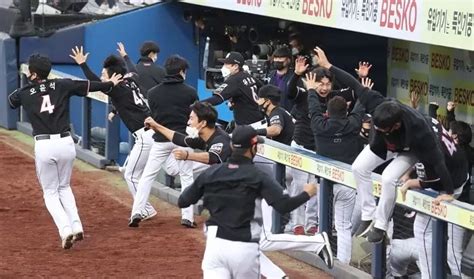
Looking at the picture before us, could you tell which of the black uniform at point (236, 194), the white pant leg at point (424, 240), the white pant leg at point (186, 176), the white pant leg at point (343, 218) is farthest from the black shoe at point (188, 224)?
the black uniform at point (236, 194)

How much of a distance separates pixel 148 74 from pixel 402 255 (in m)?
5.15

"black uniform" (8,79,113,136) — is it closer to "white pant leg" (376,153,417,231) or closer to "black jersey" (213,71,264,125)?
"black jersey" (213,71,264,125)

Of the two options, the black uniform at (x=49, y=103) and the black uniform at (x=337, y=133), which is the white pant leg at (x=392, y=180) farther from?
the black uniform at (x=49, y=103)

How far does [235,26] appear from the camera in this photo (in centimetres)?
1744

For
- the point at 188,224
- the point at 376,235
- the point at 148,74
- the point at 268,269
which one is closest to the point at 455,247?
the point at 376,235

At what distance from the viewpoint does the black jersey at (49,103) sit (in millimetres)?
9773

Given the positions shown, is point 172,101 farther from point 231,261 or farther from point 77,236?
point 231,261

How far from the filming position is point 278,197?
6.87 m

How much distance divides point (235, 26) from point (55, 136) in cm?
800

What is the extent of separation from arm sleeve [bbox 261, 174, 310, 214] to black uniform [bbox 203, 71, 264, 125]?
379 centimetres

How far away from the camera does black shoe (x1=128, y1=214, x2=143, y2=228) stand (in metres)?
10.8

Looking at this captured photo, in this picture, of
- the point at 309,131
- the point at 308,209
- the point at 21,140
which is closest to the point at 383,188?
the point at 308,209

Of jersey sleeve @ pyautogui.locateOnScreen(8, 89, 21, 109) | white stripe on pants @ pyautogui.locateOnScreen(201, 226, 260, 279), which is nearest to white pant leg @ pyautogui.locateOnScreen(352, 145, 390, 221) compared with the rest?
white stripe on pants @ pyautogui.locateOnScreen(201, 226, 260, 279)

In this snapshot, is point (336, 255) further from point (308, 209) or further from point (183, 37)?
point (183, 37)
